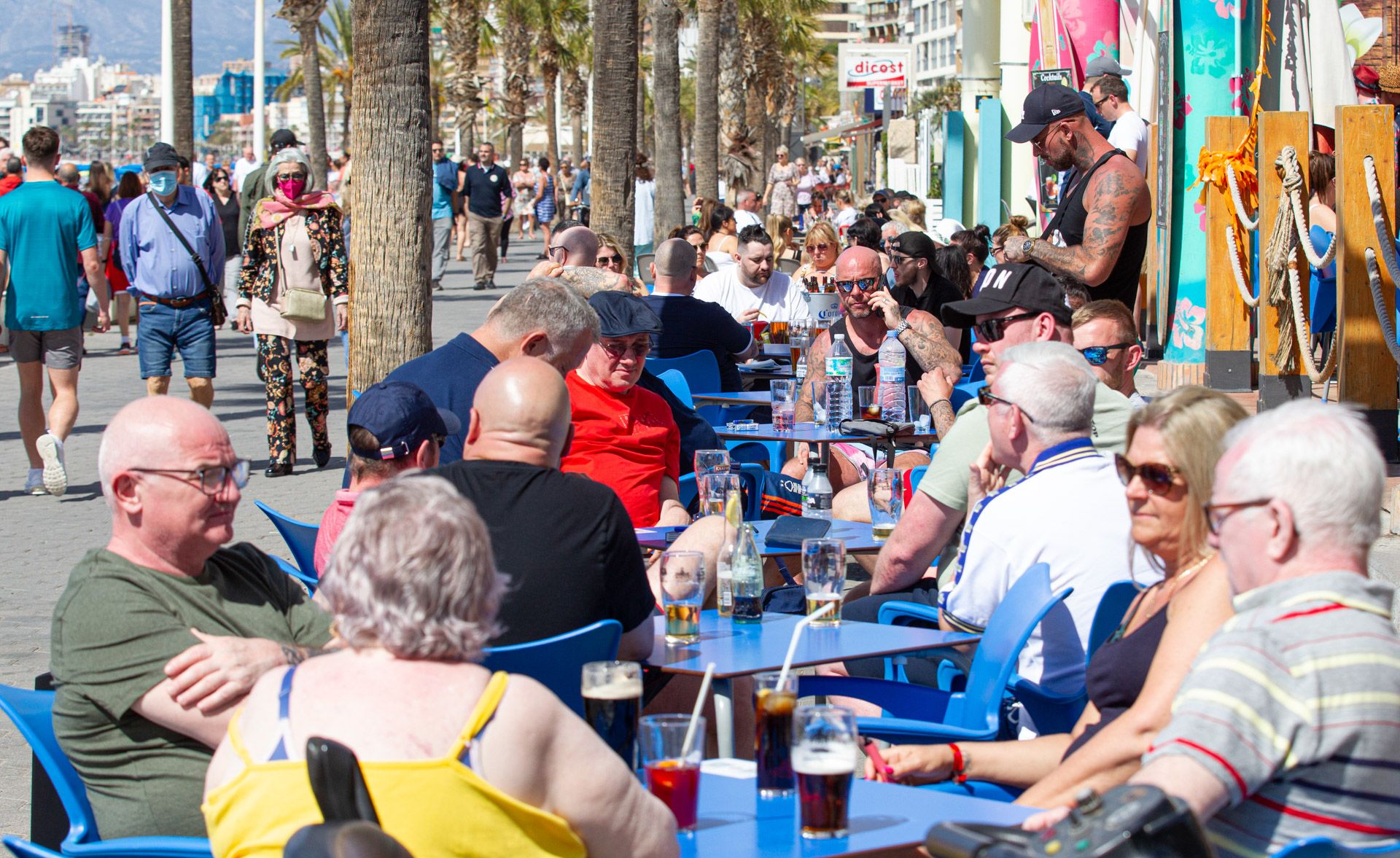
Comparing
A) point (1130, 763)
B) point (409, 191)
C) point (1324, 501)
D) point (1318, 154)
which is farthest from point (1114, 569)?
point (1318, 154)

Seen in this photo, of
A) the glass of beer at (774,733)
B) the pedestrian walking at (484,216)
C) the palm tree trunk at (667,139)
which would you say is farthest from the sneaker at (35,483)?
the pedestrian walking at (484,216)

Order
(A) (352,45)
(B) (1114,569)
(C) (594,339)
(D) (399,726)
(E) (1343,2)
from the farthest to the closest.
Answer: (E) (1343,2) → (A) (352,45) → (C) (594,339) → (B) (1114,569) → (D) (399,726)

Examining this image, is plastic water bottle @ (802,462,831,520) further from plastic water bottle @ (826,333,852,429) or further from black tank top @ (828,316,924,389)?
black tank top @ (828,316,924,389)

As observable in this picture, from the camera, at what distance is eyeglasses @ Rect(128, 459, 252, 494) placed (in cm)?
335

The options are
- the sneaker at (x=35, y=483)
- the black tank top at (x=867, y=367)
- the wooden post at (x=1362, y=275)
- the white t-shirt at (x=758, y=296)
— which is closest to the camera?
the black tank top at (x=867, y=367)

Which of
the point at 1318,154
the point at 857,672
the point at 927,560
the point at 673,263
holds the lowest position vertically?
the point at 857,672

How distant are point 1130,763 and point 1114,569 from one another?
3.92 ft

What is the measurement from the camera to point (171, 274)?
10.3m

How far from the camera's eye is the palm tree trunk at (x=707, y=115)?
82.2ft

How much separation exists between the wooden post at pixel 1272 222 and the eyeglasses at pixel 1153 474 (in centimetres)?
669

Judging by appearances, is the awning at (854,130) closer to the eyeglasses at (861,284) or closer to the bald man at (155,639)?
the eyeglasses at (861,284)

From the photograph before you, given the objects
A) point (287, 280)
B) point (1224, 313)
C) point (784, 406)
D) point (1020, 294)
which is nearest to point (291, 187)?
point (287, 280)

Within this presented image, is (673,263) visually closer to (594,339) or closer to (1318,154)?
(594,339)

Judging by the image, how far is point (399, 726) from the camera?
235 cm
